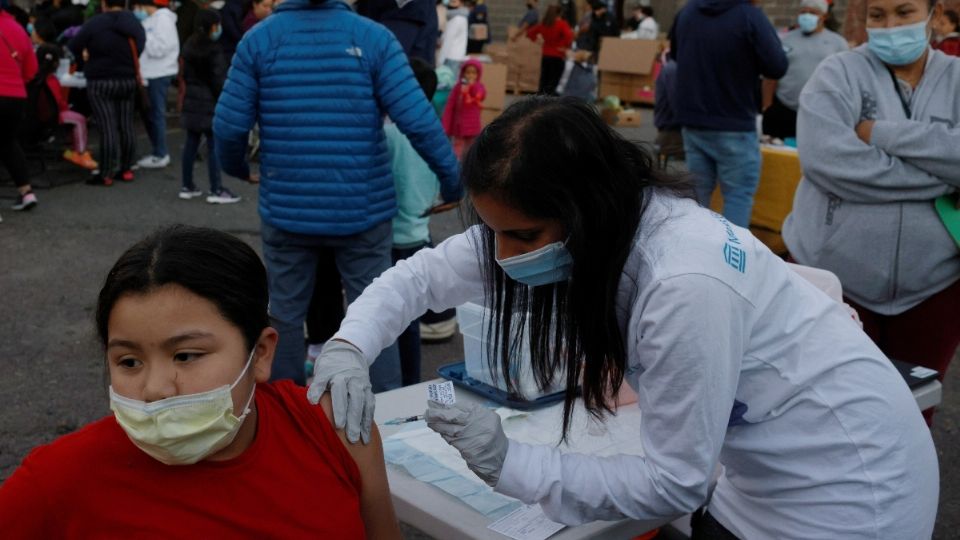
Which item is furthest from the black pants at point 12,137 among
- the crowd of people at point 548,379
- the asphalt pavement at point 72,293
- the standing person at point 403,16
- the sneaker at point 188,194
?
the crowd of people at point 548,379

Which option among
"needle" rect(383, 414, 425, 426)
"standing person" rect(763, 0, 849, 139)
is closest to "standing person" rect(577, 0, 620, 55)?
"standing person" rect(763, 0, 849, 139)

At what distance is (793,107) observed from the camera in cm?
651

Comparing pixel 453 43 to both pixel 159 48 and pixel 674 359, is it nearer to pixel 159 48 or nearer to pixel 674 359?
pixel 159 48

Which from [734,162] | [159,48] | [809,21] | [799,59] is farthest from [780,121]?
[159,48]

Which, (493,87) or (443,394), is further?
(493,87)

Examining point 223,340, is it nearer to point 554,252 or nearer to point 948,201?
point 554,252

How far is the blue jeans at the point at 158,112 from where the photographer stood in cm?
807

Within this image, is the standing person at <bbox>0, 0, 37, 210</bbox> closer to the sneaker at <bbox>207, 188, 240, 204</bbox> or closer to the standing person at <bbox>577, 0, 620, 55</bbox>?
the sneaker at <bbox>207, 188, 240, 204</bbox>

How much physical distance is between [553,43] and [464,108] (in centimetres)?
597

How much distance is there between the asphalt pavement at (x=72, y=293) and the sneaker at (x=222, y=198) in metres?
0.06

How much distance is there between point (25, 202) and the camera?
6.68 metres

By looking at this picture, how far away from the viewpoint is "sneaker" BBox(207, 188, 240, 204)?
23.2 feet

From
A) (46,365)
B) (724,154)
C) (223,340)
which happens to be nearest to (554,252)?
(223,340)

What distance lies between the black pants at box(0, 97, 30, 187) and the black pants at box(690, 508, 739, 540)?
584cm
